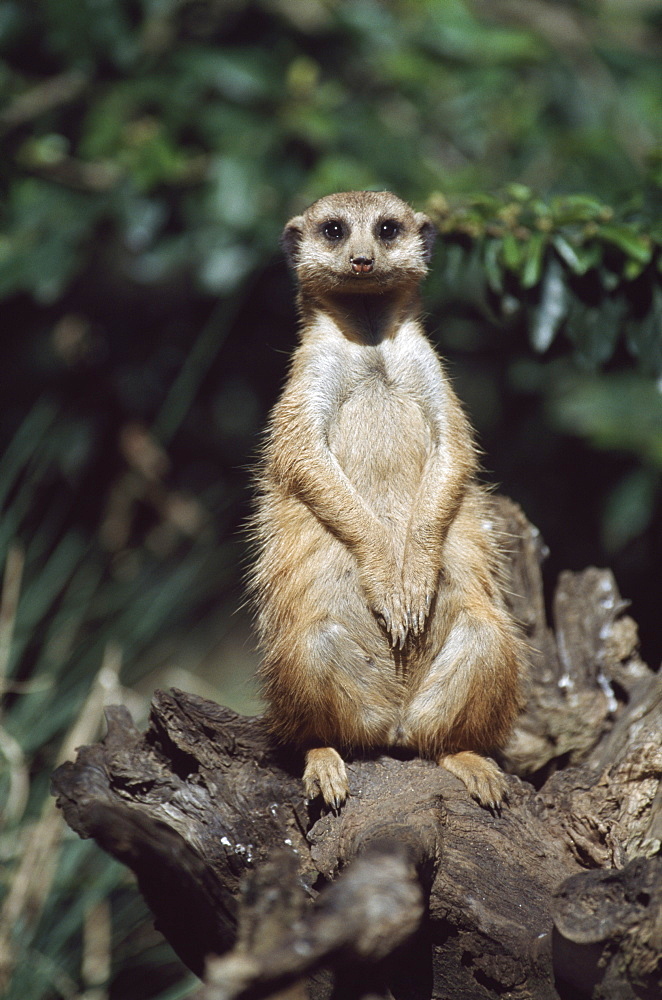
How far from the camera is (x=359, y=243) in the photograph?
A: 306cm

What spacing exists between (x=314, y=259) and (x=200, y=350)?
213cm

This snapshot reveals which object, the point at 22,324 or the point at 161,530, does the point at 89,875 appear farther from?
the point at 22,324

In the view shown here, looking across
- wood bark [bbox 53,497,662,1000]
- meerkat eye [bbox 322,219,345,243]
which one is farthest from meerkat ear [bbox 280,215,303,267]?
wood bark [bbox 53,497,662,1000]

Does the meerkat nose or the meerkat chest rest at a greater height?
the meerkat nose

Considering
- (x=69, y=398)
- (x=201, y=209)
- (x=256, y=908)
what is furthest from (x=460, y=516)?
(x=69, y=398)

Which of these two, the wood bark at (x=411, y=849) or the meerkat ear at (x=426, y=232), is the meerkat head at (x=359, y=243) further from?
the wood bark at (x=411, y=849)

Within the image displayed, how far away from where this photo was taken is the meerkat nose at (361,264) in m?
2.94

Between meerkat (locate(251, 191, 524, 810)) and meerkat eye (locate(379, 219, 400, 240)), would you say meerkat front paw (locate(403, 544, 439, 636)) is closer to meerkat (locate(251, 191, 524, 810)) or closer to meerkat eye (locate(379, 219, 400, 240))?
→ meerkat (locate(251, 191, 524, 810))

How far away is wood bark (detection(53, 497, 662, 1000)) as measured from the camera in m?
2.07

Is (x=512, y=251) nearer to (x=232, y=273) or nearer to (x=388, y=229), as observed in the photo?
(x=388, y=229)

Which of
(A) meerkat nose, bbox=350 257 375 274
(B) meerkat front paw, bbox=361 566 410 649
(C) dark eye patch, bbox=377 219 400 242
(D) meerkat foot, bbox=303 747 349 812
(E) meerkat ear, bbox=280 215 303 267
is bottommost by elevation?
(D) meerkat foot, bbox=303 747 349 812

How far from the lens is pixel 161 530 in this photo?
6227 mm

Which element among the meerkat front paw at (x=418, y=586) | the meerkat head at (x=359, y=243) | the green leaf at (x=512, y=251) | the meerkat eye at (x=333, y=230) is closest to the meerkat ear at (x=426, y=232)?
the meerkat head at (x=359, y=243)

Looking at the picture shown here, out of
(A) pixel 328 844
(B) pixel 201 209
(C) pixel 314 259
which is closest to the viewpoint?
(A) pixel 328 844
